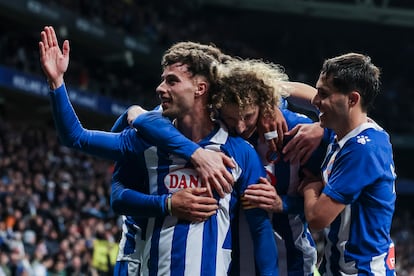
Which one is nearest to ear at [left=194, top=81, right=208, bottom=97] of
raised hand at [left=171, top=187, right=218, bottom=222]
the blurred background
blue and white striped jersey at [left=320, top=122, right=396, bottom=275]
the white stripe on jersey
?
the white stripe on jersey

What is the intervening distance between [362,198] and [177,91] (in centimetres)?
103

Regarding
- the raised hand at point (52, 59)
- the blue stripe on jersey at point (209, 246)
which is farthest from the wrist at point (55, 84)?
the blue stripe on jersey at point (209, 246)

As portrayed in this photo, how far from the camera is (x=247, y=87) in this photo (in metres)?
3.96

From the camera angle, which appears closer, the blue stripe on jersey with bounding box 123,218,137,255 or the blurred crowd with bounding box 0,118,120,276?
the blue stripe on jersey with bounding box 123,218,137,255

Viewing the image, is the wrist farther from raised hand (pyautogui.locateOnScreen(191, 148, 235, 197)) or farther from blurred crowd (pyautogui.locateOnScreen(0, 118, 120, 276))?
blurred crowd (pyautogui.locateOnScreen(0, 118, 120, 276))

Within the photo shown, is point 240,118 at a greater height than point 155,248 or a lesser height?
greater

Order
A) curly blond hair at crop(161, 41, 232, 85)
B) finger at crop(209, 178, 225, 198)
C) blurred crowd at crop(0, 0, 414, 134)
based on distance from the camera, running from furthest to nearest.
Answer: blurred crowd at crop(0, 0, 414, 134) → curly blond hair at crop(161, 41, 232, 85) → finger at crop(209, 178, 225, 198)

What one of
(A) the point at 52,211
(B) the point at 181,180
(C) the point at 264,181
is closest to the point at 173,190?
(B) the point at 181,180

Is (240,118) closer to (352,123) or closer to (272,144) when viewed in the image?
(272,144)

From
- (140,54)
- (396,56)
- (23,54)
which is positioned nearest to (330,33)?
(396,56)

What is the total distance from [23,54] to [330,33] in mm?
15539

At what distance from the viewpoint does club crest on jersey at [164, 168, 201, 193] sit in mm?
4035

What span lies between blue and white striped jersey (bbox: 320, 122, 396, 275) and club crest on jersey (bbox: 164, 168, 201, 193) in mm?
652

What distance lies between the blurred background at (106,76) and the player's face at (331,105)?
8.12 metres
